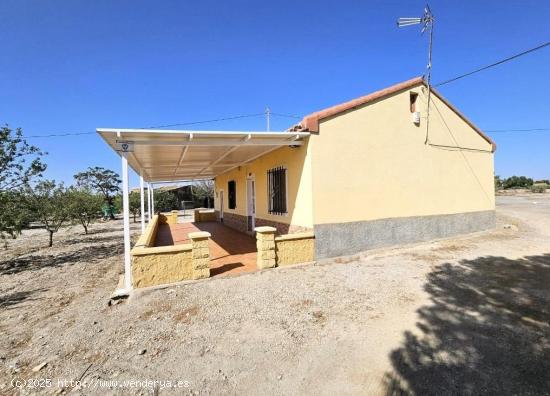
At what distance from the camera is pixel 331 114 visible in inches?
300

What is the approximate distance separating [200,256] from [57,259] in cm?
876

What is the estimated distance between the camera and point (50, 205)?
15.1m

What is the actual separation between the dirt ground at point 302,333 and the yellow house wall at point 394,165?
1.78m

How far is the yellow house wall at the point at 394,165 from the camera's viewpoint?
770 centimetres

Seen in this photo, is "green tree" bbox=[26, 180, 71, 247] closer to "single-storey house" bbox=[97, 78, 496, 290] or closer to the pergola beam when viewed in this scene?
"single-storey house" bbox=[97, 78, 496, 290]

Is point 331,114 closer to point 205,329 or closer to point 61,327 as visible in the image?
point 205,329

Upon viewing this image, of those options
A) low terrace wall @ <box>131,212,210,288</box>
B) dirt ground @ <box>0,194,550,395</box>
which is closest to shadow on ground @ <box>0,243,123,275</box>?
dirt ground @ <box>0,194,550,395</box>

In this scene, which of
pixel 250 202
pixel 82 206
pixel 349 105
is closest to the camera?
pixel 349 105

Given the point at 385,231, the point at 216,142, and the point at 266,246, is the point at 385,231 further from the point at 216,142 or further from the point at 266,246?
the point at 216,142

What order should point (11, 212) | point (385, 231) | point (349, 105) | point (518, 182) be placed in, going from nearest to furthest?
point (349, 105)
point (385, 231)
point (11, 212)
point (518, 182)

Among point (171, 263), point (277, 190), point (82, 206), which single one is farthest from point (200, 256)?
point (82, 206)

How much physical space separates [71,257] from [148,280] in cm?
809

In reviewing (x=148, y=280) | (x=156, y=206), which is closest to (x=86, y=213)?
(x=156, y=206)

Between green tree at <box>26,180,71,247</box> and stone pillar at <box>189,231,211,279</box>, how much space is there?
12425 mm
